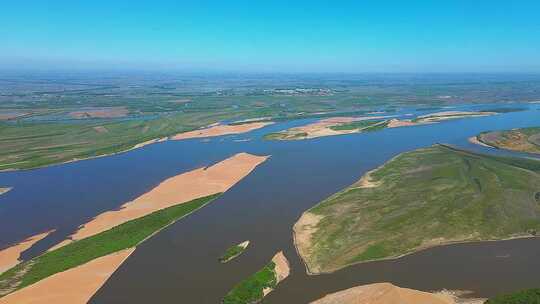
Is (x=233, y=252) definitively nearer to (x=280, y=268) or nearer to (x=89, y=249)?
(x=280, y=268)

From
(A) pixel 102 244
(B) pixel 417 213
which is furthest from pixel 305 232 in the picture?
(A) pixel 102 244

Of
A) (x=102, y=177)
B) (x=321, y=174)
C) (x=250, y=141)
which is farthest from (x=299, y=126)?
(x=102, y=177)

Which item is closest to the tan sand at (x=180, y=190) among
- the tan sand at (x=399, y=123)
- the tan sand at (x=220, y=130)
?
the tan sand at (x=220, y=130)

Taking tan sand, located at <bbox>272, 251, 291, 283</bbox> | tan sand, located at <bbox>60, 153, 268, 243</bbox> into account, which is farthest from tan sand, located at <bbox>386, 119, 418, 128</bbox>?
tan sand, located at <bbox>272, 251, 291, 283</bbox>

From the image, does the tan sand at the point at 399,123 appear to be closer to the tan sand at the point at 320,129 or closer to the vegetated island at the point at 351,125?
the vegetated island at the point at 351,125

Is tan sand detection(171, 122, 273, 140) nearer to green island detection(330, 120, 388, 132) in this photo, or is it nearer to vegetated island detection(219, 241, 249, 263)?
green island detection(330, 120, 388, 132)
